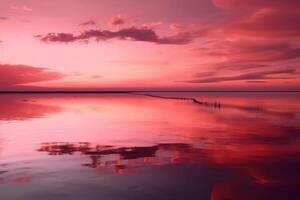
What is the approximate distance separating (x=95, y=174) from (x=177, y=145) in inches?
395

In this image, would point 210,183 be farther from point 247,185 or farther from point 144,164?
point 144,164

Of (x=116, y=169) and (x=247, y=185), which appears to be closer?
(x=247, y=185)

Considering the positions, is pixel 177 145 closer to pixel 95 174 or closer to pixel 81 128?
pixel 95 174

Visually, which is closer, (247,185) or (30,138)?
(247,185)

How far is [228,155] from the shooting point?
22.1 m

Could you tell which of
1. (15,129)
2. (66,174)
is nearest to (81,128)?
(15,129)

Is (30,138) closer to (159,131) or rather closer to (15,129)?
(15,129)

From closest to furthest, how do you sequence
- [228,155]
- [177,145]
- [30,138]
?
[228,155]
[177,145]
[30,138]

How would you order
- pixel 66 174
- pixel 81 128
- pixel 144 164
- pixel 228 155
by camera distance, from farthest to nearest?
1. pixel 81 128
2. pixel 228 155
3. pixel 144 164
4. pixel 66 174

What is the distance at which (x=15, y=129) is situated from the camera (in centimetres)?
3512

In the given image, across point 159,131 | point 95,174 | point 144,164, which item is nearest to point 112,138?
point 159,131

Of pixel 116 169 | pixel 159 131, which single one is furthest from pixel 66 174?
pixel 159 131

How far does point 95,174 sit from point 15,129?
2091 centimetres

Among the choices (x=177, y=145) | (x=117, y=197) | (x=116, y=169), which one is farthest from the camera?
(x=177, y=145)
